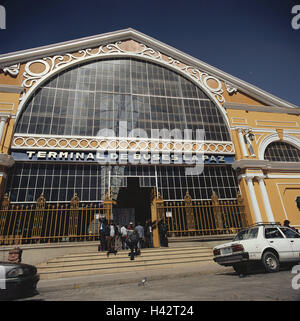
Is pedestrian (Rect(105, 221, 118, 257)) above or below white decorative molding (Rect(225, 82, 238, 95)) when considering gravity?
below

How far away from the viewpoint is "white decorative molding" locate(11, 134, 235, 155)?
42.8 feet

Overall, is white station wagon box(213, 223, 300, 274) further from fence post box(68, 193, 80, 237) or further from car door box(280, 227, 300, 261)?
fence post box(68, 193, 80, 237)

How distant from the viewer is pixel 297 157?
16.5 metres

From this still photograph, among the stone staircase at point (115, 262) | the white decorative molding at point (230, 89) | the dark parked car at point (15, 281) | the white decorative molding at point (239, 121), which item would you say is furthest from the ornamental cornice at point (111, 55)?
the dark parked car at point (15, 281)

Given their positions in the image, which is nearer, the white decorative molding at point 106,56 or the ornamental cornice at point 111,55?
the white decorative molding at point 106,56

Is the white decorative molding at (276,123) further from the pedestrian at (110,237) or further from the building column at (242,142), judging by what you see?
the pedestrian at (110,237)

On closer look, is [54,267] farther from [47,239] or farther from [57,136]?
[57,136]

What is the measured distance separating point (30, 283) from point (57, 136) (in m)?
9.92

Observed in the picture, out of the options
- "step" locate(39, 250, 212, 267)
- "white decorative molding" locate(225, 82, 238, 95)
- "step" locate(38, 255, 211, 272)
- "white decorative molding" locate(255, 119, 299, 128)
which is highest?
"white decorative molding" locate(225, 82, 238, 95)

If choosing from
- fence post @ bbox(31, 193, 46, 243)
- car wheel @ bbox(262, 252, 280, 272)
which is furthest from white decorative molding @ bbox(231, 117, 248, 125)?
fence post @ bbox(31, 193, 46, 243)

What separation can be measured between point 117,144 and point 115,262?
770cm

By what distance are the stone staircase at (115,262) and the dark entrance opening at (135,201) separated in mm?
5037

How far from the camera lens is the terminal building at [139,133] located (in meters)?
12.9

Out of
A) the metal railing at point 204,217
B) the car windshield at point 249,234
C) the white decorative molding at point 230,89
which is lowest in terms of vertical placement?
the car windshield at point 249,234
